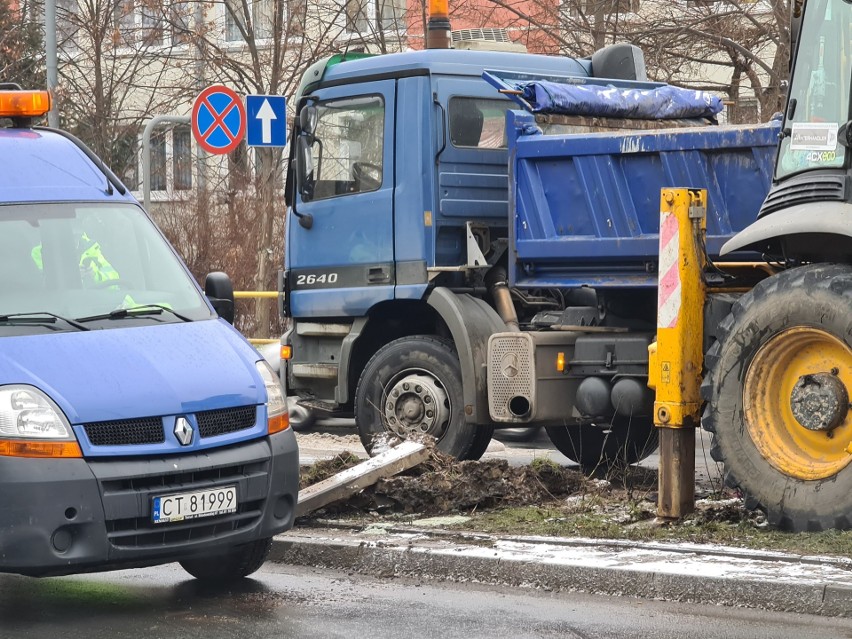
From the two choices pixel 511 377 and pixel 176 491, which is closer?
pixel 176 491

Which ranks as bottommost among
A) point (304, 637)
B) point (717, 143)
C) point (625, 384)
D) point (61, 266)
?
point (304, 637)

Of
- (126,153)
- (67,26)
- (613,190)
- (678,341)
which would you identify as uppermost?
(67,26)

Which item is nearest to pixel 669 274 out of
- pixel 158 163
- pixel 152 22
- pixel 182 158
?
pixel 152 22

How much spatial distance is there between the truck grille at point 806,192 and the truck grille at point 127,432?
11.3ft

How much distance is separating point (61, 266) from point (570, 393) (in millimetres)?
4025

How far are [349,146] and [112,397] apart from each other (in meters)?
5.46

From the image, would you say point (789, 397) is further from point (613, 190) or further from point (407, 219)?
point (407, 219)

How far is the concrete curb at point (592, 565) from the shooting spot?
21.5 ft

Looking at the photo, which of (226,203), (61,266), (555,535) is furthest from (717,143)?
(226,203)

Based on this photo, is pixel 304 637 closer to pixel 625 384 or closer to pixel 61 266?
pixel 61 266

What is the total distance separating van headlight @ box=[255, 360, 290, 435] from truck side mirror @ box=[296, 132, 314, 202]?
478cm

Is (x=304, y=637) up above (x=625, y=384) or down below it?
below

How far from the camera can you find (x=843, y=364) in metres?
7.65

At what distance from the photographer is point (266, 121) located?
1538 centimetres
